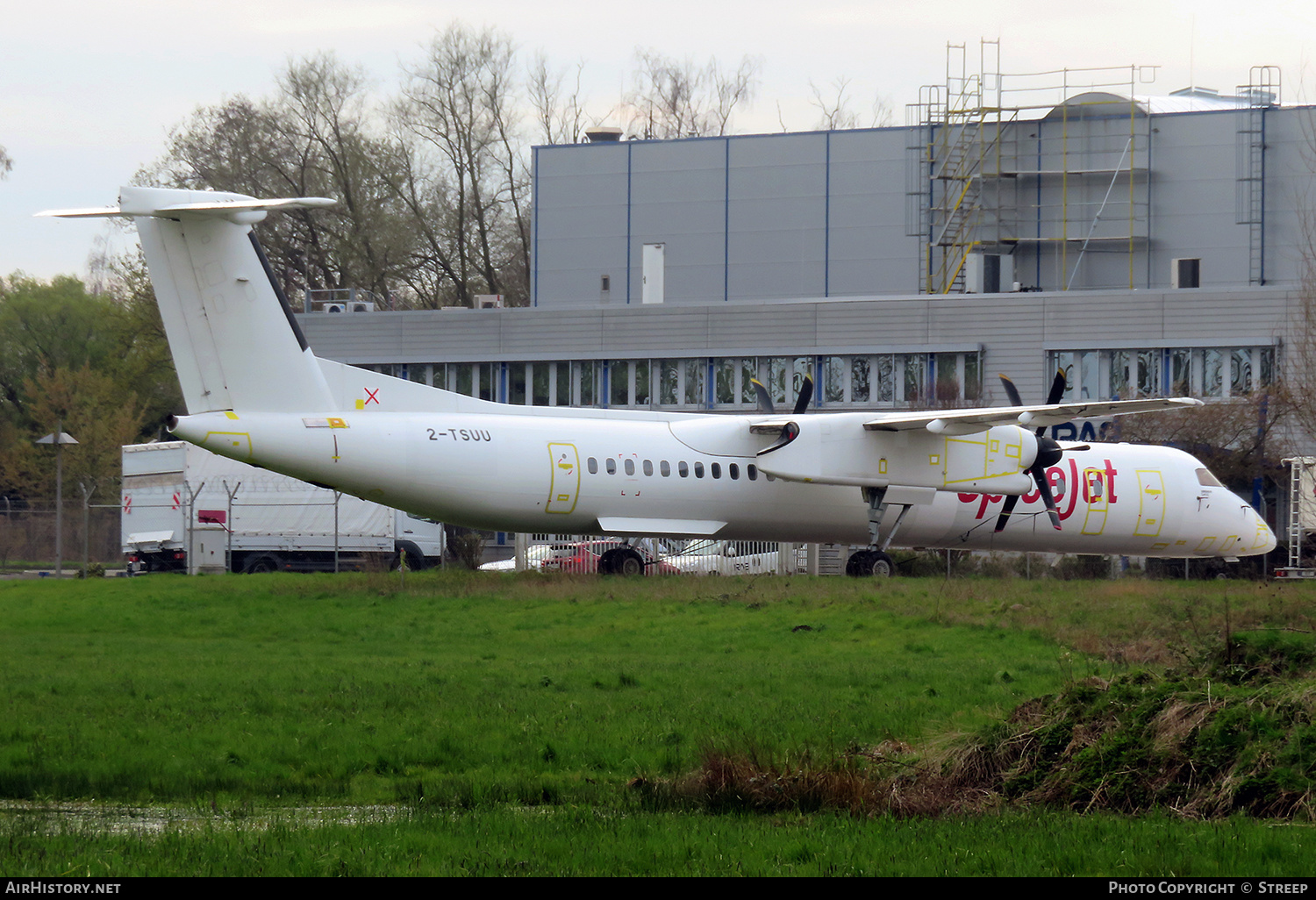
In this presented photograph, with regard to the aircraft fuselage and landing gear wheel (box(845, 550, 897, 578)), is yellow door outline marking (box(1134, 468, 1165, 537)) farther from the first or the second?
landing gear wheel (box(845, 550, 897, 578))

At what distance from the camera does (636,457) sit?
25875 millimetres

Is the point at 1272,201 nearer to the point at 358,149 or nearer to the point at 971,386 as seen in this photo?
the point at 971,386

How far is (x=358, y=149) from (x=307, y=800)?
A: 51.0 meters

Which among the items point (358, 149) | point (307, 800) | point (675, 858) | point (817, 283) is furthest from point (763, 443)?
point (358, 149)

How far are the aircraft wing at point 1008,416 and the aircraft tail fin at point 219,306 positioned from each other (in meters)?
11.1

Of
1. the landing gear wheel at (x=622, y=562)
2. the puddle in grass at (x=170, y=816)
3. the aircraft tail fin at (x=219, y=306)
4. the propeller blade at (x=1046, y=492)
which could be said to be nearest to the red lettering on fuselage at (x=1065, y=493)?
the propeller blade at (x=1046, y=492)

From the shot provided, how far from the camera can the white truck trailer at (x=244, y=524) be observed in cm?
3522

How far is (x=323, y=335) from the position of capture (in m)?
51.4

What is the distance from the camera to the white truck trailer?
35219 mm

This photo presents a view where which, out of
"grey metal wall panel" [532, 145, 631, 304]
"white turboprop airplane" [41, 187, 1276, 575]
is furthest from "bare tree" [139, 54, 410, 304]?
"white turboprop airplane" [41, 187, 1276, 575]

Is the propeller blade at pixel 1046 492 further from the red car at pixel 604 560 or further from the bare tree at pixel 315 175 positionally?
the bare tree at pixel 315 175

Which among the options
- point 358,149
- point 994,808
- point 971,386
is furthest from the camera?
point 358,149

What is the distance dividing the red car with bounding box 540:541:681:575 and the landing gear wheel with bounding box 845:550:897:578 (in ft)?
12.5

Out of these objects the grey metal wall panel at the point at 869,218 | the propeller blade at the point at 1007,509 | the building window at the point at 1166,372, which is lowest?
the propeller blade at the point at 1007,509
